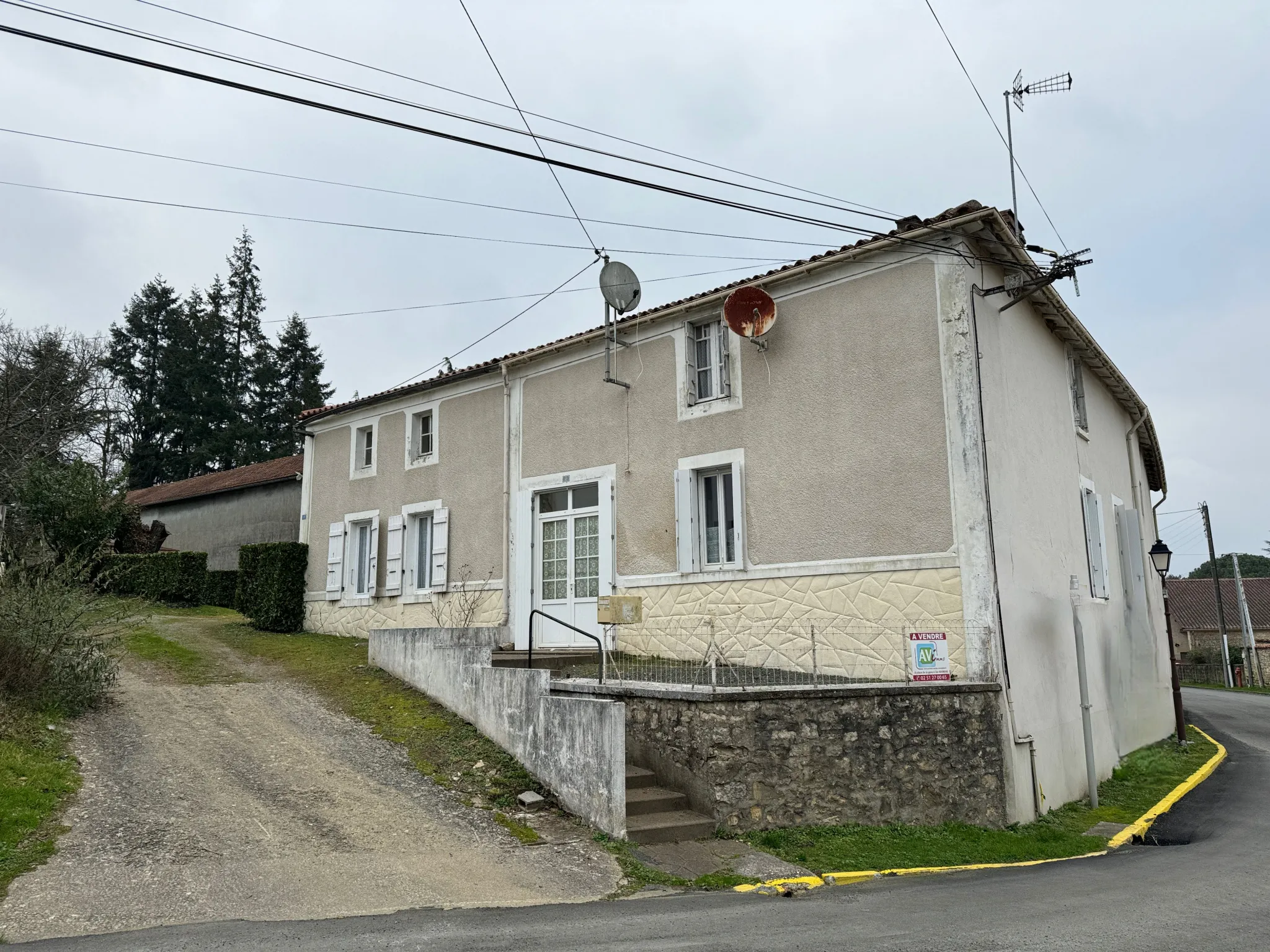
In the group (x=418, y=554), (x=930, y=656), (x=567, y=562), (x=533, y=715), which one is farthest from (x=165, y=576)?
(x=930, y=656)

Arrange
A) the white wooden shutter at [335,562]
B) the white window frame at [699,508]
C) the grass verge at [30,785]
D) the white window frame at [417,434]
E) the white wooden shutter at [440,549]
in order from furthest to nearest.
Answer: the white wooden shutter at [335,562] → the white window frame at [417,434] → the white wooden shutter at [440,549] → the white window frame at [699,508] → the grass verge at [30,785]

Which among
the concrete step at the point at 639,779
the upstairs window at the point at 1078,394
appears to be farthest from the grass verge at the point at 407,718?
the upstairs window at the point at 1078,394

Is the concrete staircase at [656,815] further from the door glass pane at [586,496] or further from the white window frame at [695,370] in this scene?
the door glass pane at [586,496]

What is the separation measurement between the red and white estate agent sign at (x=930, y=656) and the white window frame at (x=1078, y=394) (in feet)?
19.6

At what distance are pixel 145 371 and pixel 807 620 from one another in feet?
137

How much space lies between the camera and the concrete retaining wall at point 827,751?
8.63 meters

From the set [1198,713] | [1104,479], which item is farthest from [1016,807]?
[1198,713]

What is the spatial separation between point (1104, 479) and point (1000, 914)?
37.3 ft

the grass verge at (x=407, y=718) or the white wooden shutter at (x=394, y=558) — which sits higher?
the white wooden shutter at (x=394, y=558)

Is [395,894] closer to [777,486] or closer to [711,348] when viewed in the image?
[777,486]

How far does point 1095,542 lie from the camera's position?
47.3ft

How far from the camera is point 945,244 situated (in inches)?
A: 424

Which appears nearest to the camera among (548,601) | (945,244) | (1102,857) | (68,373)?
(1102,857)

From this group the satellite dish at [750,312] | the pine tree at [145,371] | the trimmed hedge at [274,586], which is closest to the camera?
the satellite dish at [750,312]
